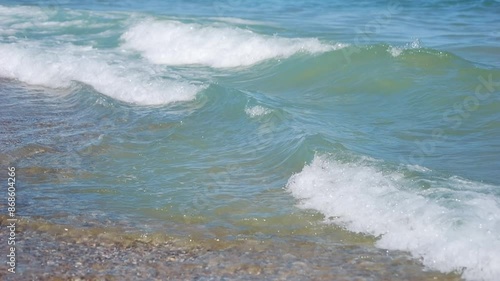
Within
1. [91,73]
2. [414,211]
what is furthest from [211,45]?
[414,211]

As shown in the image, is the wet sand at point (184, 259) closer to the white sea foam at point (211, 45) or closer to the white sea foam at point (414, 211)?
the white sea foam at point (414, 211)

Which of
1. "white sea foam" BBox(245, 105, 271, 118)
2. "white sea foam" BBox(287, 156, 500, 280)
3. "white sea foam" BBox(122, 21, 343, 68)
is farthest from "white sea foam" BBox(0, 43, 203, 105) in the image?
"white sea foam" BBox(287, 156, 500, 280)

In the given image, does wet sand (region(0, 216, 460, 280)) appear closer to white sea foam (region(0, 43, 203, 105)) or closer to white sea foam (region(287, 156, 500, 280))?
white sea foam (region(287, 156, 500, 280))

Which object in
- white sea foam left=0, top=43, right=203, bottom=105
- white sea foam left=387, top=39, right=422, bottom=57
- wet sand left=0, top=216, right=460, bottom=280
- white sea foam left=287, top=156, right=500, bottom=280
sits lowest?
white sea foam left=0, top=43, right=203, bottom=105

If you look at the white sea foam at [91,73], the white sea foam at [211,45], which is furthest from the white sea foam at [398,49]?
the white sea foam at [91,73]

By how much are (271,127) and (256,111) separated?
31.4 inches

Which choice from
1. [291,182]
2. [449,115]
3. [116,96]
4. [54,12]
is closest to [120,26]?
[54,12]

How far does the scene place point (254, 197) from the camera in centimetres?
829

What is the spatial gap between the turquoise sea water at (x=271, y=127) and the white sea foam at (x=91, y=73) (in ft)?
0.17

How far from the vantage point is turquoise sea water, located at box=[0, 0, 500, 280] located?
7.51m

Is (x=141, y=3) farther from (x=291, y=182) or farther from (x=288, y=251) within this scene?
(x=288, y=251)

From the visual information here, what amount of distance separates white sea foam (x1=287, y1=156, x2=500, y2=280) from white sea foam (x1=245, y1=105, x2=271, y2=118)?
8.81 ft

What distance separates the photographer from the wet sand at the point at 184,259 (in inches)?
246

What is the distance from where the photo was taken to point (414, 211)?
24.0ft
